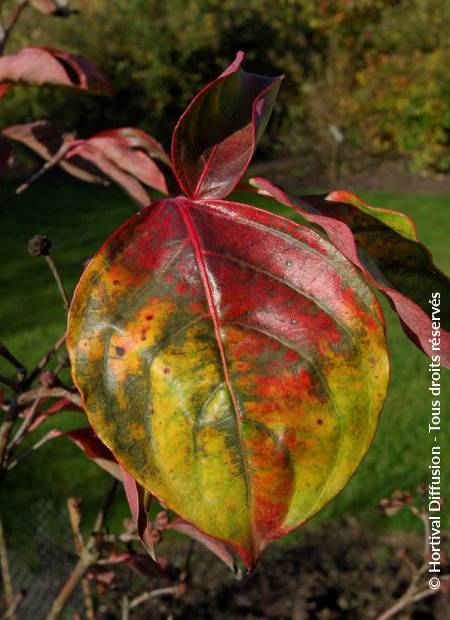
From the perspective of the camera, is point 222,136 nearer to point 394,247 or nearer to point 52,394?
point 394,247

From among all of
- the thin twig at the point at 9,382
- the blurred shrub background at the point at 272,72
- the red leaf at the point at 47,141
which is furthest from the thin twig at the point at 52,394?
the blurred shrub background at the point at 272,72

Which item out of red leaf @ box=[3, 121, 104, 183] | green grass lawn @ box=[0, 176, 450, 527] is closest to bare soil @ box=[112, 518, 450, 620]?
green grass lawn @ box=[0, 176, 450, 527]

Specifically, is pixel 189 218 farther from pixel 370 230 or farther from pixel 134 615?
pixel 134 615

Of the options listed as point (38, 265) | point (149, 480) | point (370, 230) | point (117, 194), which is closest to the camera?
point (149, 480)

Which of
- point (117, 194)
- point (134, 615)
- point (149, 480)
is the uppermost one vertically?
point (149, 480)

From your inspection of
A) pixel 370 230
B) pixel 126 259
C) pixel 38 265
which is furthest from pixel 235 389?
pixel 38 265

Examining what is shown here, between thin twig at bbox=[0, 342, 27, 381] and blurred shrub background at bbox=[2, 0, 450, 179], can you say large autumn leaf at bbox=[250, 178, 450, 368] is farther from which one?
blurred shrub background at bbox=[2, 0, 450, 179]

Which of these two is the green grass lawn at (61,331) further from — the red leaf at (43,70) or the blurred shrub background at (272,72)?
the blurred shrub background at (272,72)
